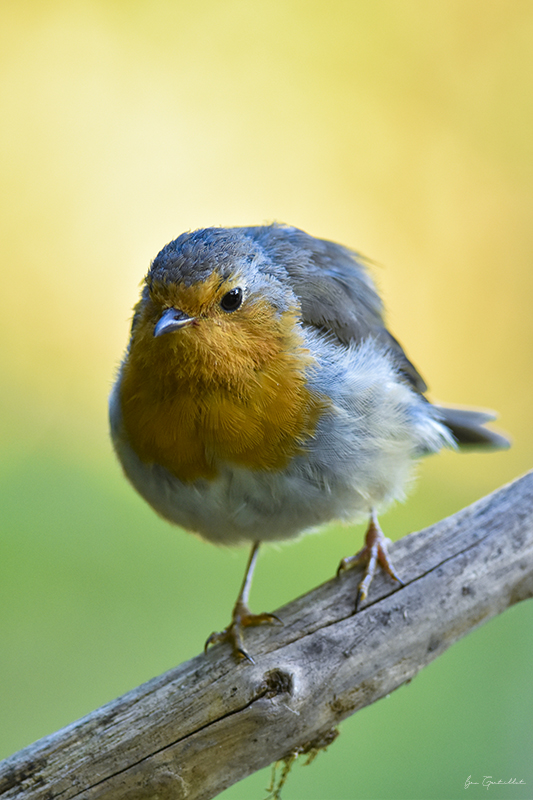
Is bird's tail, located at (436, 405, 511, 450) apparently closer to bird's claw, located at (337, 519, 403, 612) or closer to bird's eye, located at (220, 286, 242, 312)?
bird's claw, located at (337, 519, 403, 612)

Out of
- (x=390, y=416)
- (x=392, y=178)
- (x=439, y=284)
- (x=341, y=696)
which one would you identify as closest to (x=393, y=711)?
(x=341, y=696)

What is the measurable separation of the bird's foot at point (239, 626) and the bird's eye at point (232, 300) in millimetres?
1223

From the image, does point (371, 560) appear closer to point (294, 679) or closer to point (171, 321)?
point (294, 679)

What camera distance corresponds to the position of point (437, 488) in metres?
5.96

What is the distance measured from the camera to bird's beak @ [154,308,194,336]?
2580 millimetres

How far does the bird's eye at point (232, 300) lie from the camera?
9.05 ft

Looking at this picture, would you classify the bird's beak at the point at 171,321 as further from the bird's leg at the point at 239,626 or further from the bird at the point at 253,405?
the bird's leg at the point at 239,626

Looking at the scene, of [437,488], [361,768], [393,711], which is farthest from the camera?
[437,488]

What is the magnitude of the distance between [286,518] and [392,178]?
3904mm

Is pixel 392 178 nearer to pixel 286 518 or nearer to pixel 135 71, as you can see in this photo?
pixel 135 71

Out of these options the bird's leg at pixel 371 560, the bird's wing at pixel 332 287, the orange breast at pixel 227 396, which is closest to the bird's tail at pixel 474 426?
the bird's wing at pixel 332 287

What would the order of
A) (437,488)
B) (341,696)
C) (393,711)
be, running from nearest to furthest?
(341,696), (393,711), (437,488)

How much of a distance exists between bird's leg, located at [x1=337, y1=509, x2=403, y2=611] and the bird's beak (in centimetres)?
128
